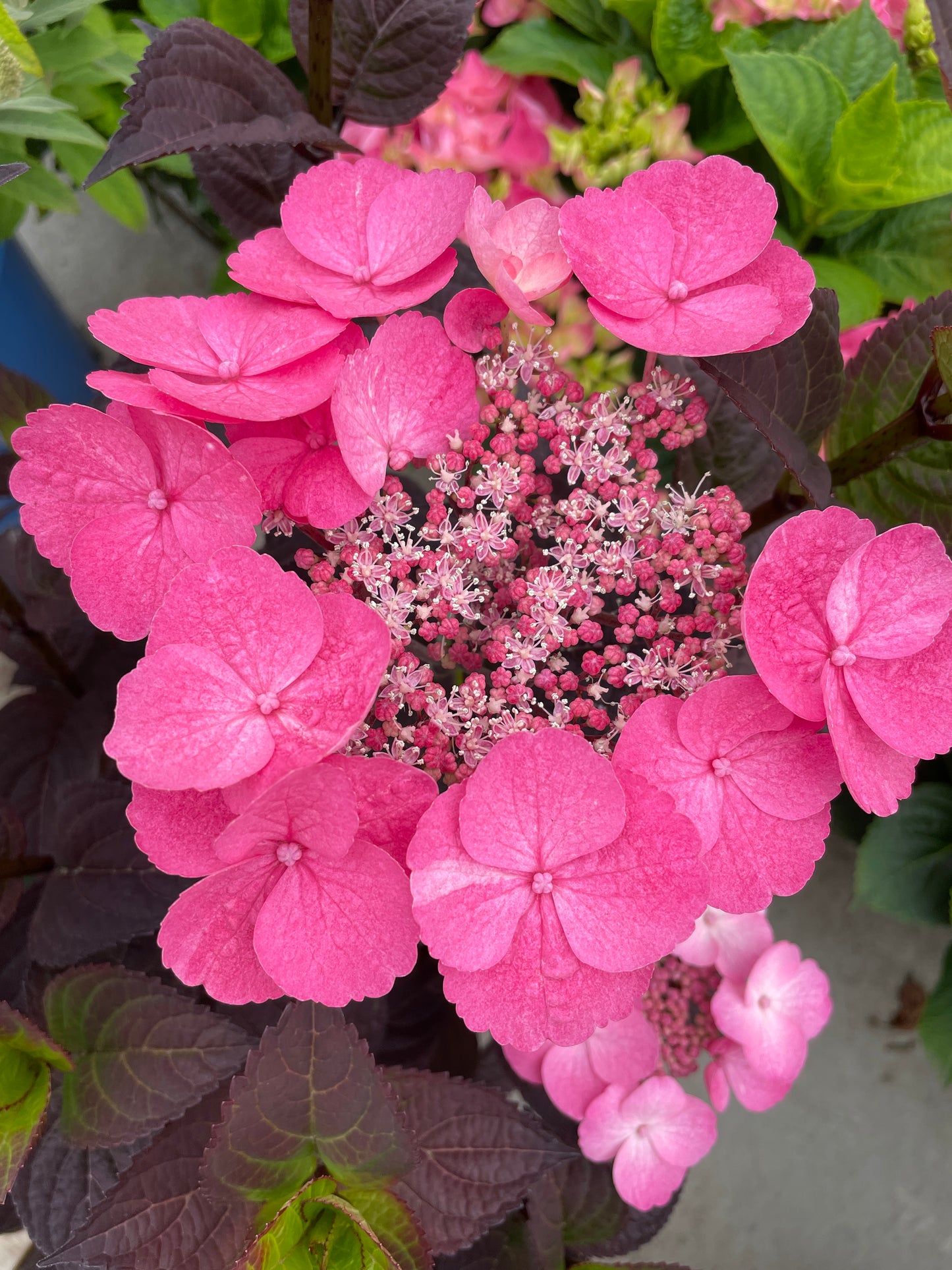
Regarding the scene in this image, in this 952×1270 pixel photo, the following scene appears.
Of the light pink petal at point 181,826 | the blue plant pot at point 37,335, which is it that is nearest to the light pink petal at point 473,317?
the light pink petal at point 181,826

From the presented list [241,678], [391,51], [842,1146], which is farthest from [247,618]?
[842,1146]

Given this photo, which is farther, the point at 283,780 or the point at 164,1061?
the point at 164,1061

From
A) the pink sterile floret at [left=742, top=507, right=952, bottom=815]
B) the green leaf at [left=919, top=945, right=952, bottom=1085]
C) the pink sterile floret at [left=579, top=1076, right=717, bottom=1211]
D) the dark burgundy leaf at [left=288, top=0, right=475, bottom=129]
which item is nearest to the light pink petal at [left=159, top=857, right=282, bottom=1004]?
the pink sterile floret at [left=742, top=507, right=952, bottom=815]

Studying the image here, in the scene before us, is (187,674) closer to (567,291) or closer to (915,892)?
(567,291)

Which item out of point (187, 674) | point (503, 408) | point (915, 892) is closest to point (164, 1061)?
point (187, 674)

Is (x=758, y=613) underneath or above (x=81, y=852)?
above

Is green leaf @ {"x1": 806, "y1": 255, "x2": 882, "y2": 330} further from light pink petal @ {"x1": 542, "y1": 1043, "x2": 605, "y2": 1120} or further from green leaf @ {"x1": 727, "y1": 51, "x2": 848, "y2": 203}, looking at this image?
light pink petal @ {"x1": 542, "y1": 1043, "x2": 605, "y2": 1120}

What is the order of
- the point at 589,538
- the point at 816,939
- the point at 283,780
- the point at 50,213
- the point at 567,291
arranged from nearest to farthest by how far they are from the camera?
the point at 283,780 < the point at 589,538 < the point at 567,291 < the point at 816,939 < the point at 50,213
